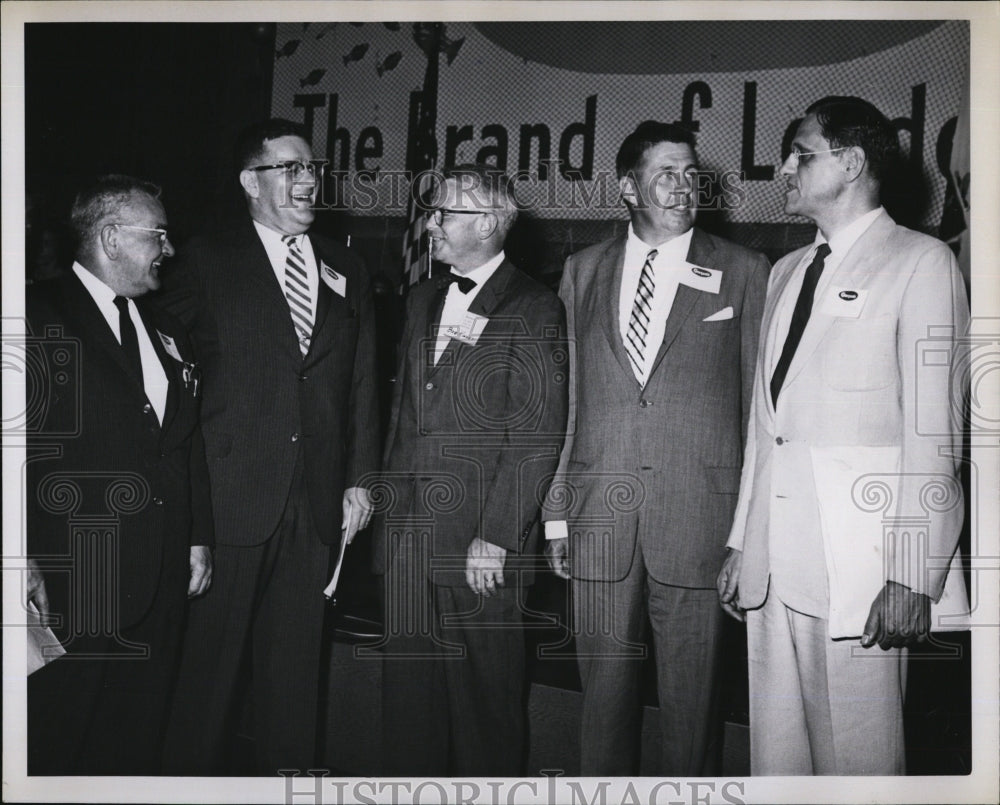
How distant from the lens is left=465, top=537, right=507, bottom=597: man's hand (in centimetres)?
312

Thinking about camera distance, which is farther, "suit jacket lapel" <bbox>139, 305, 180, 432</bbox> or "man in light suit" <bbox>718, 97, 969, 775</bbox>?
"suit jacket lapel" <bbox>139, 305, 180, 432</bbox>

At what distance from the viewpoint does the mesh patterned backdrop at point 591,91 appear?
10.5 ft

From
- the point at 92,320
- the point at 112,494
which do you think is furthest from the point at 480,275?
the point at 112,494

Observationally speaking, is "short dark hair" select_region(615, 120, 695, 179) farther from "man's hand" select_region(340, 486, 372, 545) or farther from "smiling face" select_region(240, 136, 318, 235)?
"man's hand" select_region(340, 486, 372, 545)

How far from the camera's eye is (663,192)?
3.16m

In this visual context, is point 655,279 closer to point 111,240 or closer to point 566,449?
point 566,449

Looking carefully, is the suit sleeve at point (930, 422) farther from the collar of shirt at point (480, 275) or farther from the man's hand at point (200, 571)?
the man's hand at point (200, 571)

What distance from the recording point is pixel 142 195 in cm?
321

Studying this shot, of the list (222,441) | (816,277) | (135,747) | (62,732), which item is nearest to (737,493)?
(816,277)

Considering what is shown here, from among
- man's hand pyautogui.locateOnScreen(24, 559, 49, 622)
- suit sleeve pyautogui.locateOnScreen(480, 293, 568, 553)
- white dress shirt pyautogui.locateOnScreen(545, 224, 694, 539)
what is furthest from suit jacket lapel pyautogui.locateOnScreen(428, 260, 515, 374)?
man's hand pyautogui.locateOnScreen(24, 559, 49, 622)

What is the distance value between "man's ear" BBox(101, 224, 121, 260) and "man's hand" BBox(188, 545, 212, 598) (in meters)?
0.96

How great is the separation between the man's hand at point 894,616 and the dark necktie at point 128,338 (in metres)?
2.36

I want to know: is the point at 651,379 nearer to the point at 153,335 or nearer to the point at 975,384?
the point at 975,384

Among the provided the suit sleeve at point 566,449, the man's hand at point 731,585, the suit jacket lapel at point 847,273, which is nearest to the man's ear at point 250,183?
the suit sleeve at point 566,449
